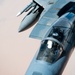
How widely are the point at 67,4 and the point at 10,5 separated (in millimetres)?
6060

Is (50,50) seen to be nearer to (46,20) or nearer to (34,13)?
(46,20)

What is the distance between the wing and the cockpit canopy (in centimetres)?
132

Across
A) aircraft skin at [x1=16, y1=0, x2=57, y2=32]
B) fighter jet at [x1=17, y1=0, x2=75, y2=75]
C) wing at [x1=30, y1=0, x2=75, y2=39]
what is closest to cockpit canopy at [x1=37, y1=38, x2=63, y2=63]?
fighter jet at [x1=17, y1=0, x2=75, y2=75]

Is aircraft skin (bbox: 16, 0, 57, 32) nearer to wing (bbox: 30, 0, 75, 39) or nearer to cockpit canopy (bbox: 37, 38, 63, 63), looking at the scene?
wing (bbox: 30, 0, 75, 39)

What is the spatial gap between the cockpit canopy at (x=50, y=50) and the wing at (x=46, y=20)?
1317 mm

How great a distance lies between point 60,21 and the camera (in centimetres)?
619

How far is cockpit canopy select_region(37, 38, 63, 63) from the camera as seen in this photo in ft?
16.9

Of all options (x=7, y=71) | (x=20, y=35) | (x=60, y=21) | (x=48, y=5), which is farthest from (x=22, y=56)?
(x=60, y=21)

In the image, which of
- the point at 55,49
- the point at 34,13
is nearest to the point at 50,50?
the point at 55,49

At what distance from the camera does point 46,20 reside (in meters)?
7.49

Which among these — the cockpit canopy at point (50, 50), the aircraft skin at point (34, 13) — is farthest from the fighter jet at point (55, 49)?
→ the aircraft skin at point (34, 13)

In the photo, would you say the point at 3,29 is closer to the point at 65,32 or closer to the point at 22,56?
the point at 22,56

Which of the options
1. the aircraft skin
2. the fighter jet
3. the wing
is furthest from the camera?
the aircraft skin

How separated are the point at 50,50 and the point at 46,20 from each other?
2.41 metres
